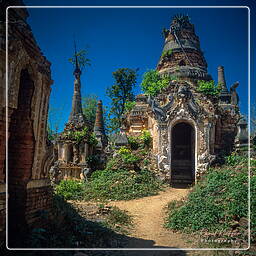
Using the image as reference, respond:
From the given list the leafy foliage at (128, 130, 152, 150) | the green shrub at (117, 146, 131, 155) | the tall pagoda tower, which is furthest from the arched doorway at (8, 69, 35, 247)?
the tall pagoda tower

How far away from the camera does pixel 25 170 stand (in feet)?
15.8

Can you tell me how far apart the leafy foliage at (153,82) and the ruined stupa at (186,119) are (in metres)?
0.59

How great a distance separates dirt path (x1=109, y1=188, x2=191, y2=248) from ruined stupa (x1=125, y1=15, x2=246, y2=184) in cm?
238

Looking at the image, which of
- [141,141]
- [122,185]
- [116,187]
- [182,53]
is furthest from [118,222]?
[182,53]

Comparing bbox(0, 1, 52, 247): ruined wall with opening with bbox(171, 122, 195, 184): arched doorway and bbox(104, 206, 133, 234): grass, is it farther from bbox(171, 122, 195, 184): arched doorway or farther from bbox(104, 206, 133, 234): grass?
bbox(171, 122, 195, 184): arched doorway

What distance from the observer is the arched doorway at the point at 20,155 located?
4.59 metres

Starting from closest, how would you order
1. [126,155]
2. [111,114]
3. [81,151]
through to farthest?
[126,155], [81,151], [111,114]

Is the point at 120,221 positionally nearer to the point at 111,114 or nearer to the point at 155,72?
the point at 155,72

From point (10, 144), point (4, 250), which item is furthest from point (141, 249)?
point (10, 144)

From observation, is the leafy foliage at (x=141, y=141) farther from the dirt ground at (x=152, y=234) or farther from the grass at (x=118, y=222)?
→ the grass at (x=118, y=222)

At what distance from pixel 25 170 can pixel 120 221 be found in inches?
168

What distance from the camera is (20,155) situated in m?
4.89

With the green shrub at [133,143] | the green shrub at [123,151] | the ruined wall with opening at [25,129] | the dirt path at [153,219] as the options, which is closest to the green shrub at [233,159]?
the dirt path at [153,219]

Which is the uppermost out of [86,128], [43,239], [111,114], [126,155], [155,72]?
[155,72]
